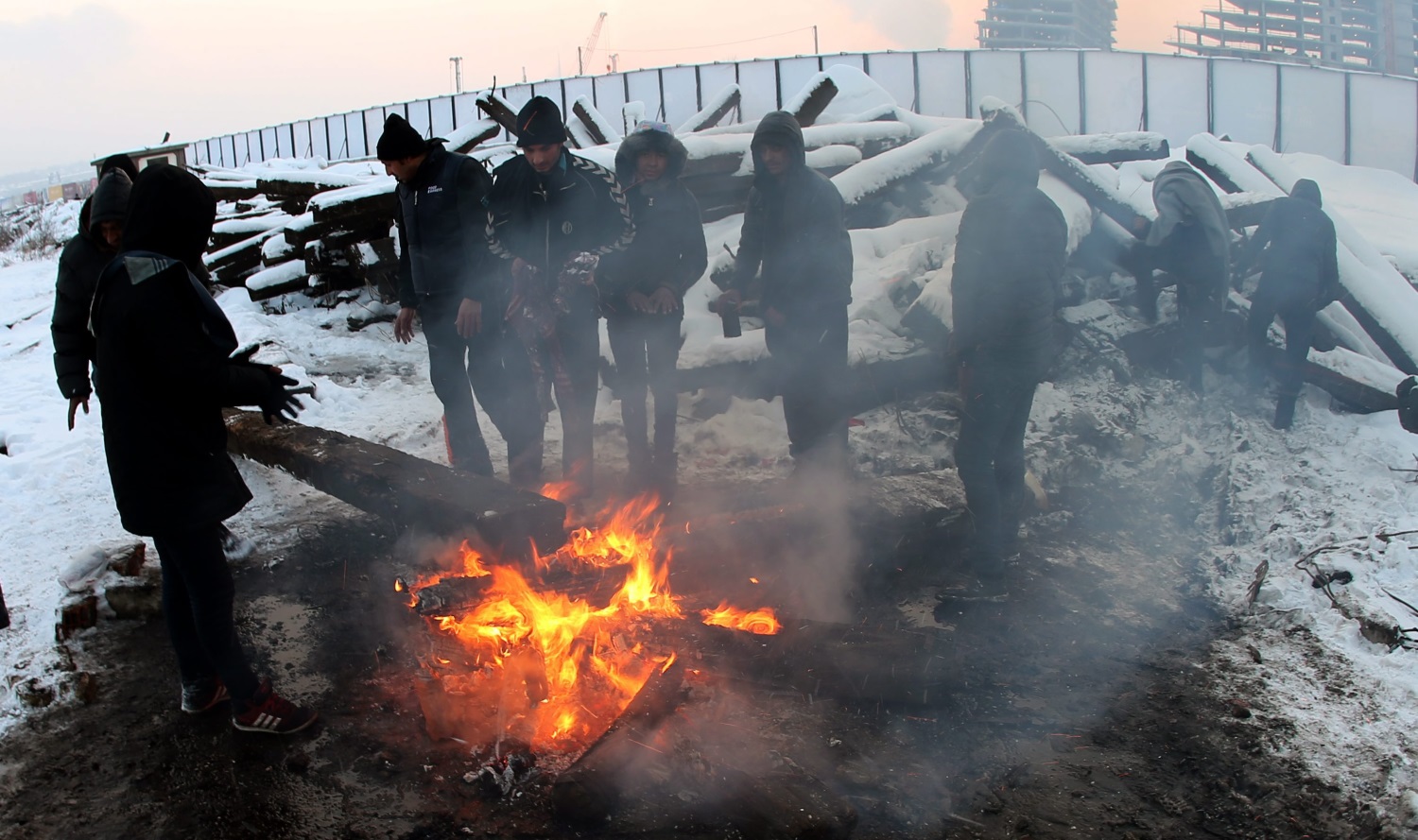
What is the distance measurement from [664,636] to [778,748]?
2.90 ft

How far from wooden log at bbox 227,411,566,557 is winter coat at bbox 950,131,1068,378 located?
2.61m

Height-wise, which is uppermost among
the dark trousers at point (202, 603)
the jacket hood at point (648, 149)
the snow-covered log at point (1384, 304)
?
the jacket hood at point (648, 149)

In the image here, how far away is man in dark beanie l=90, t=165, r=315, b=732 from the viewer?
3238mm

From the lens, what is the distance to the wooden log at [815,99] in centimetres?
1108

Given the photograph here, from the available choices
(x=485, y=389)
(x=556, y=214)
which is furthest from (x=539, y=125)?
(x=485, y=389)

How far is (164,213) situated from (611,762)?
266 cm

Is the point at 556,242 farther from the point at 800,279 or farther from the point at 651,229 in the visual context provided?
the point at 800,279

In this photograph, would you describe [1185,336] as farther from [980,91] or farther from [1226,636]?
[980,91]

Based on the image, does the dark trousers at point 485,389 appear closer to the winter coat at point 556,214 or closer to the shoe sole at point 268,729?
the winter coat at point 556,214

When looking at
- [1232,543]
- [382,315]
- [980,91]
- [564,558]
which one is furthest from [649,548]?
[980,91]

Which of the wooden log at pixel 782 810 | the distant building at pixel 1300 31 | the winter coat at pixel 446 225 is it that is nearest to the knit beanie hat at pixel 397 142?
the winter coat at pixel 446 225

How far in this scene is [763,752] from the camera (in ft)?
11.0

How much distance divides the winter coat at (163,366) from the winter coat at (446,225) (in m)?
2.04

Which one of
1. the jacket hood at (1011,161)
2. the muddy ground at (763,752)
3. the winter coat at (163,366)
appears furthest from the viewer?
the jacket hood at (1011,161)
